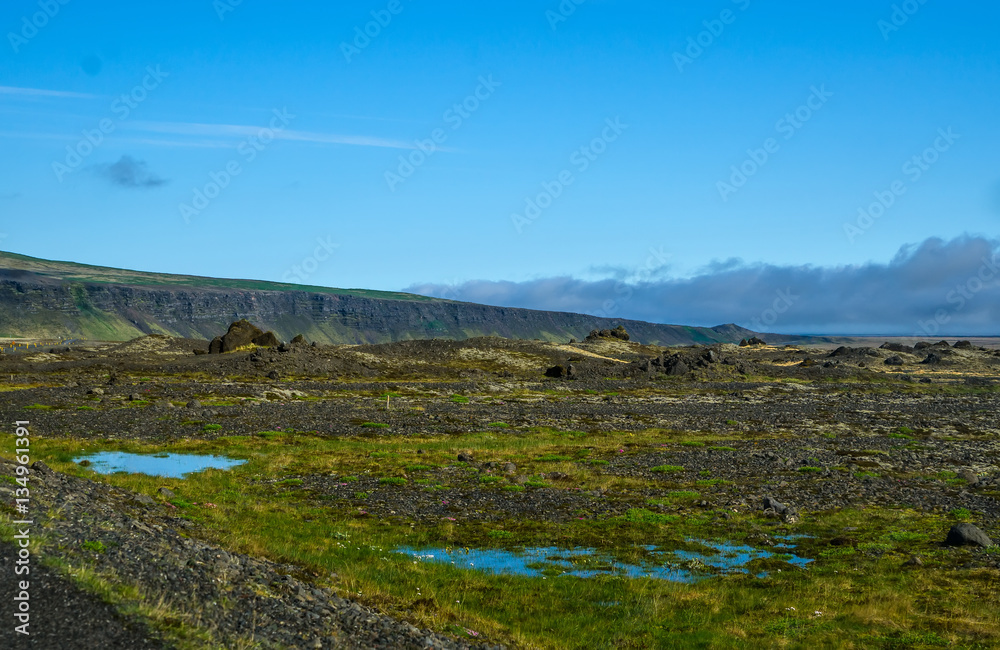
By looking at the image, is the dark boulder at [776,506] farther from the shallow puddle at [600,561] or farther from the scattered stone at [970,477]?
the scattered stone at [970,477]

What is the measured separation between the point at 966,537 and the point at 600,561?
13.5 meters

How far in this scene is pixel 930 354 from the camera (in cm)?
18325

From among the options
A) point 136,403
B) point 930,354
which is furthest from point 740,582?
point 930,354

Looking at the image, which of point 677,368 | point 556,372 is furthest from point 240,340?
point 677,368

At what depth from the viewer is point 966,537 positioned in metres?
28.4

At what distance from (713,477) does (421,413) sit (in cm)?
3832

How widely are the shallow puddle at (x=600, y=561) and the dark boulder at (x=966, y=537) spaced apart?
19.1 feet

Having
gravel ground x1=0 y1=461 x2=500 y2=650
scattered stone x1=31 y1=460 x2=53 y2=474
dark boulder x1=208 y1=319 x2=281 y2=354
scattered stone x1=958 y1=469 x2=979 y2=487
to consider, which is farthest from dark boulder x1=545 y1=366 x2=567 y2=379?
gravel ground x1=0 y1=461 x2=500 y2=650

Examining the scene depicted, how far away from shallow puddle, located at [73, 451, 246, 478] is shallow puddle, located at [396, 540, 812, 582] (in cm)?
2098

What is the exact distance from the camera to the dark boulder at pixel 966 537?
93.0ft

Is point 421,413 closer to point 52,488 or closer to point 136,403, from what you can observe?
point 136,403

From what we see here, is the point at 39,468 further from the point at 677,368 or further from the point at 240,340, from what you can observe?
the point at 677,368

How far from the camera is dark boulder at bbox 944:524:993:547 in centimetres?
2834

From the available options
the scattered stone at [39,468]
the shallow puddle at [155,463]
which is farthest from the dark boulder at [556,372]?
the scattered stone at [39,468]
